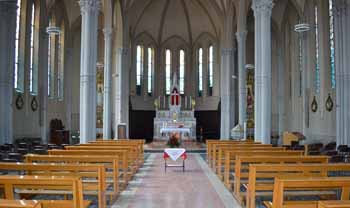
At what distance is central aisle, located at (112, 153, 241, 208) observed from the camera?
878 cm

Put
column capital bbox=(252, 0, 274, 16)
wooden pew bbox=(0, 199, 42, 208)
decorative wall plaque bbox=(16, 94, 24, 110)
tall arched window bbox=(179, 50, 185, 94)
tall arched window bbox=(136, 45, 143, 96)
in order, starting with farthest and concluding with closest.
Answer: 1. tall arched window bbox=(179, 50, 185, 94)
2. tall arched window bbox=(136, 45, 143, 96)
3. decorative wall plaque bbox=(16, 94, 24, 110)
4. column capital bbox=(252, 0, 274, 16)
5. wooden pew bbox=(0, 199, 42, 208)

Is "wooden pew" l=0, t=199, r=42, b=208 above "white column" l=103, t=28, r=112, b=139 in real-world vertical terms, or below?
below

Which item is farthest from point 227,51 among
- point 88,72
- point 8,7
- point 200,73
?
point 8,7

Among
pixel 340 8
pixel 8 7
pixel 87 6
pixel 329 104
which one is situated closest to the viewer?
pixel 87 6

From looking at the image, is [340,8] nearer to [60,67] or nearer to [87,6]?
[87,6]

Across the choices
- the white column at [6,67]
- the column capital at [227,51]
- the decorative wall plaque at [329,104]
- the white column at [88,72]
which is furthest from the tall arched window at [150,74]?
the white column at [88,72]

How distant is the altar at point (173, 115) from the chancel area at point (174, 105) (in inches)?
5.8

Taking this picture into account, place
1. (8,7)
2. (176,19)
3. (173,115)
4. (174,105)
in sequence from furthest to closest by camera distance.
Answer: (176,19) → (174,105) → (173,115) → (8,7)

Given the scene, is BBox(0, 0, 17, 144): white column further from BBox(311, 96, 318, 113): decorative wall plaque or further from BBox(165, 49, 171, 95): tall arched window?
BBox(165, 49, 171, 95): tall arched window

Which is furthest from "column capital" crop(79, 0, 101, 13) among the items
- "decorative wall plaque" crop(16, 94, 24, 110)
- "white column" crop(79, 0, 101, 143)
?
"decorative wall plaque" crop(16, 94, 24, 110)

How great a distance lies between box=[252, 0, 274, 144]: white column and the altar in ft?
42.5

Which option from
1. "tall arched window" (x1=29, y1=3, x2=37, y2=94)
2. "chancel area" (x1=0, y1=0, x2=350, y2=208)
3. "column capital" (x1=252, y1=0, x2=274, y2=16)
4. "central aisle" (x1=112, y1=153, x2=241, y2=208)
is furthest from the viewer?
"tall arched window" (x1=29, y1=3, x2=37, y2=94)

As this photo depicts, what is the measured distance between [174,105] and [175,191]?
80.5 feet

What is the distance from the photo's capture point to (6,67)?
64.8 ft
